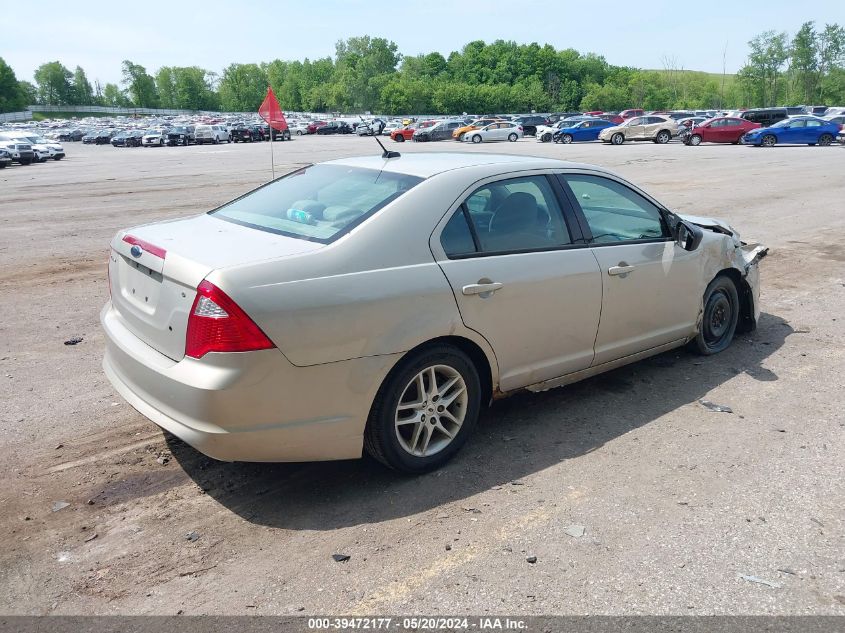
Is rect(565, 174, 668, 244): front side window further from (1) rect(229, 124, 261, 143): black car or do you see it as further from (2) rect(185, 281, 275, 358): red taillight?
(1) rect(229, 124, 261, 143): black car

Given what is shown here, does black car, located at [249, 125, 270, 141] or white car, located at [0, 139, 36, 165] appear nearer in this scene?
white car, located at [0, 139, 36, 165]

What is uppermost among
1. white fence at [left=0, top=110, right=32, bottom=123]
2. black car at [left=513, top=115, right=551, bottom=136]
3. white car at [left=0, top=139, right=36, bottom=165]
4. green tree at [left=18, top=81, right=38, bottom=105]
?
green tree at [left=18, top=81, right=38, bottom=105]

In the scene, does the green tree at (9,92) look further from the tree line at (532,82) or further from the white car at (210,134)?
the white car at (210,134)

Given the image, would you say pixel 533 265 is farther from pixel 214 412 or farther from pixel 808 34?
pixel 808 34

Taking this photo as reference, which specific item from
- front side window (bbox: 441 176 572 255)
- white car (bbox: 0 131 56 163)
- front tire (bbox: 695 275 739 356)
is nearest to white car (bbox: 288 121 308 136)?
white car (bbox: 0 131 56 163)

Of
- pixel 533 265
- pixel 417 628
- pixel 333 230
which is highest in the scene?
pixel 333 230

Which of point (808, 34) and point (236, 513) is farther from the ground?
point (808, 34)

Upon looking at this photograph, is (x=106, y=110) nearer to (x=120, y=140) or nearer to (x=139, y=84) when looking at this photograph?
(x=139, y=84)

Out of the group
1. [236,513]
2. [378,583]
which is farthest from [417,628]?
[236,513]

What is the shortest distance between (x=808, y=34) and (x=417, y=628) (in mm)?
130768

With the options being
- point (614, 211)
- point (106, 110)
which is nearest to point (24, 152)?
point (614, 211)

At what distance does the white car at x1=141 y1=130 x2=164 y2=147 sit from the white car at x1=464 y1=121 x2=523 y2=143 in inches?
1006

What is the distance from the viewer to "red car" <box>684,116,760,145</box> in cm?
4122

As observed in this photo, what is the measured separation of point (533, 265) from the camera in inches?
166
